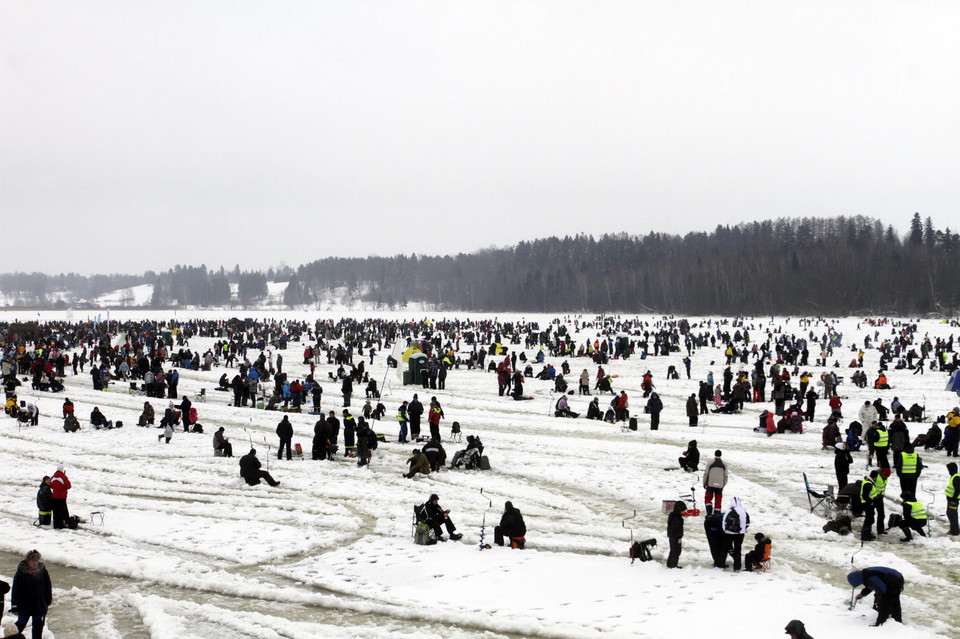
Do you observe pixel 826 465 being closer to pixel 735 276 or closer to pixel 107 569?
pixel 107 569

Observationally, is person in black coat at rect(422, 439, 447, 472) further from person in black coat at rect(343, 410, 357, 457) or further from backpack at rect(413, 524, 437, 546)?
backpack at rect(413, 524, 437, 546)

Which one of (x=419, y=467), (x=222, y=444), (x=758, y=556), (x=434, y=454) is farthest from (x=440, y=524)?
(x=222, y=444)

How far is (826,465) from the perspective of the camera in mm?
16781

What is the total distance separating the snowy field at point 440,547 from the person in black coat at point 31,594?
1.77 feet

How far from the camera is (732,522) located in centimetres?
997

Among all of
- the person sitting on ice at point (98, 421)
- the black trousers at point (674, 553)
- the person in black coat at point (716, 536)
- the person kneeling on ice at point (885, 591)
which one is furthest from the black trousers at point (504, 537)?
the person sitting on ice at point (98, 421)

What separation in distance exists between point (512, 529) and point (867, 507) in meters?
5.57

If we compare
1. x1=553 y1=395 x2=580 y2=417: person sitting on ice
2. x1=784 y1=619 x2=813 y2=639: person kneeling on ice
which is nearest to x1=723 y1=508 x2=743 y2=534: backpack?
x1=784 y1=619 x2=813 y2=639: person kneeling on ice

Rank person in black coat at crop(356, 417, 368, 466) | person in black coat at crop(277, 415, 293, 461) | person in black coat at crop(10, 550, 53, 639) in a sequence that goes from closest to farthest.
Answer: person in black coat at crop(10, 550, 53, 639), person in black coat at crop(356, 417, 368, 466), person in black coat at crop(277, 415, 293, 461)

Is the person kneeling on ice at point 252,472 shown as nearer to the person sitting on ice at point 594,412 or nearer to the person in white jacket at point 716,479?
the person in white jacket at point 716,479

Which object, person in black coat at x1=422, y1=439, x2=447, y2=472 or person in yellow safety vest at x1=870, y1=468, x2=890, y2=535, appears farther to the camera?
person in black coat at x1=422, y1=439, x2=447, y2=472

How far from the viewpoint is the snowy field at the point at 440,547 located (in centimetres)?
850

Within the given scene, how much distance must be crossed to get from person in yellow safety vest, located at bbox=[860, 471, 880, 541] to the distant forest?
7763cm

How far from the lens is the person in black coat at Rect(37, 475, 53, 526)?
495 inches
